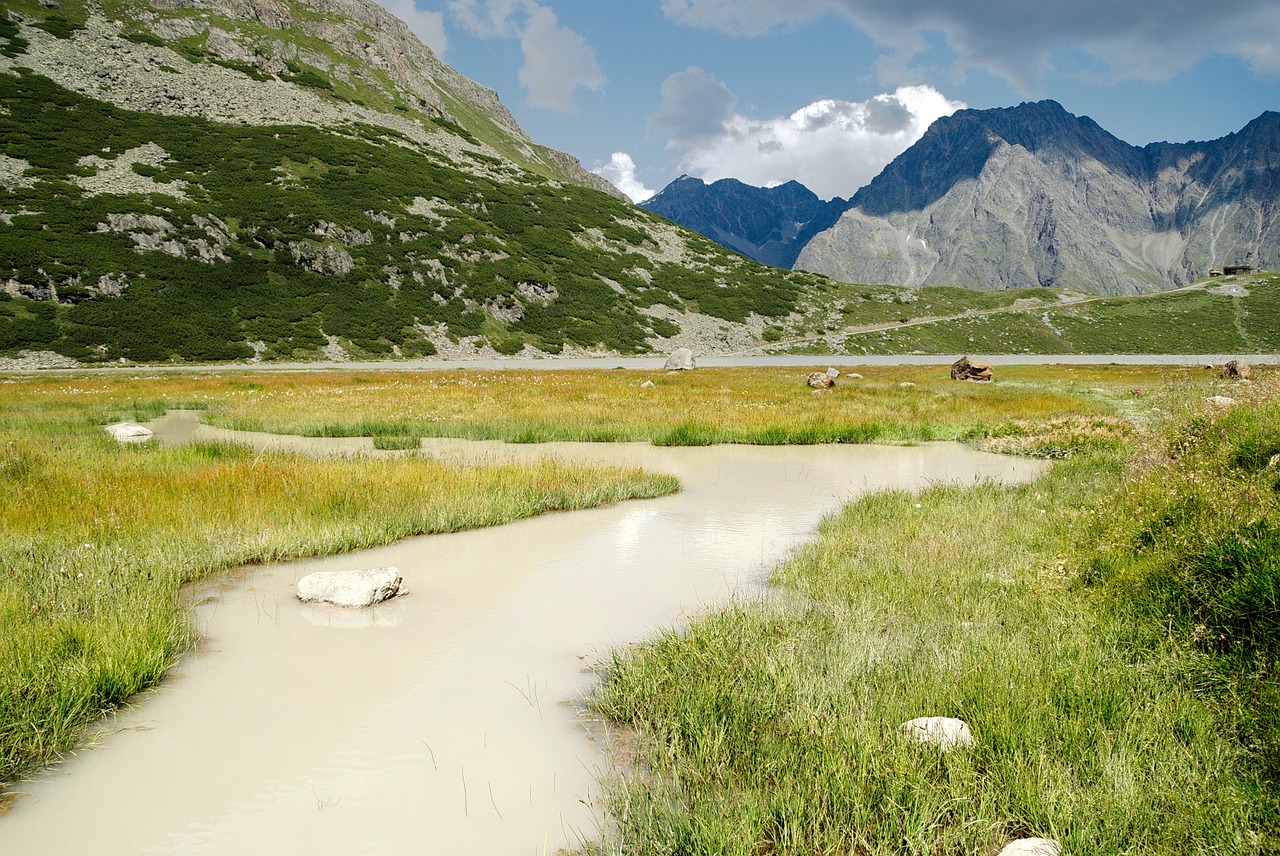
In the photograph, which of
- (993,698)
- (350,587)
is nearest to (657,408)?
(350,587)

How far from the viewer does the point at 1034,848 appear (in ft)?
10.8

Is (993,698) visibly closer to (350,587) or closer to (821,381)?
(350,587)

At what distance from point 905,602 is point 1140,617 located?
190 centimetres

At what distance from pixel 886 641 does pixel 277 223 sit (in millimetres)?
100228

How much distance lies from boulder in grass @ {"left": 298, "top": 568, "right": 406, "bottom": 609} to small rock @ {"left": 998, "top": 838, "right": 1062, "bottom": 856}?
6.53 metres

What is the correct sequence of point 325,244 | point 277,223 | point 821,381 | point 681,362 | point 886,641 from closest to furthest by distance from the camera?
point 886,641 → point 821,381 → point 681,362 → point 325,244 → point 277,223

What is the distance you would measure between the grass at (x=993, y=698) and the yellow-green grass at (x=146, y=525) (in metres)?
3.96

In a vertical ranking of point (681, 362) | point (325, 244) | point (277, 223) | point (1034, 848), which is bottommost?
point (1034, 848)

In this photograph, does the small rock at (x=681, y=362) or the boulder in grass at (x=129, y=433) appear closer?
the boulder in grass at (x=129, y=433)

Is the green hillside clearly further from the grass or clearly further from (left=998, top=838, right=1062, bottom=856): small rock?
(left=998, top=838, right=1062, bottom=856): small rock

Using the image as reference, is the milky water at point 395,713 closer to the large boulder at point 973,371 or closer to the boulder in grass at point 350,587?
the boulder in grass at point 350,587

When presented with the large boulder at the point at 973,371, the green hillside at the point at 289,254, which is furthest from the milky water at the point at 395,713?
the green hillside at the point at 289,254

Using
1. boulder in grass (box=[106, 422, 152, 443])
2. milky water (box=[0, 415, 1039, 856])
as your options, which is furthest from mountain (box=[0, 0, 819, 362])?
milky water (box=[0, 415, 1039, 856])

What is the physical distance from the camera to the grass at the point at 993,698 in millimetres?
3480
